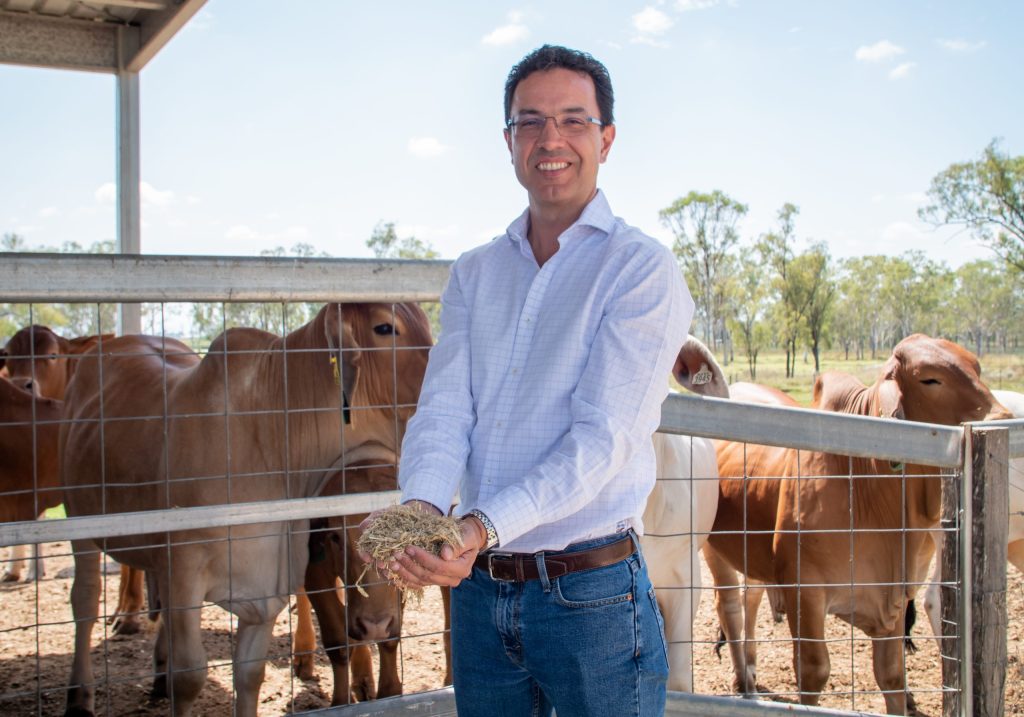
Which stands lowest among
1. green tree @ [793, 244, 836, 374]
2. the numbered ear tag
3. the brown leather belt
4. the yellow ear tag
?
the brown leather belt

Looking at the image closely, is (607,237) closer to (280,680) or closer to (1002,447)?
(1002,447)

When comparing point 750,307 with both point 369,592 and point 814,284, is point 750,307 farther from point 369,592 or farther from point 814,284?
point 369,592

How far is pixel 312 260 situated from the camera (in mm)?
2744

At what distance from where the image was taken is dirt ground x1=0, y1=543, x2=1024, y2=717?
493 centimetres

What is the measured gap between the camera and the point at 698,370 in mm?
4172

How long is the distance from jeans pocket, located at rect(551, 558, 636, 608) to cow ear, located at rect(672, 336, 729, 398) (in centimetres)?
229

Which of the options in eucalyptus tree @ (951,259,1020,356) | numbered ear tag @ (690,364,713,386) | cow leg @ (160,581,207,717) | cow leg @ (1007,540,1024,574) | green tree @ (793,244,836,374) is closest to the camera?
cow leg @ (160,581,207,717)

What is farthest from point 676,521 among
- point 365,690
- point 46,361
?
point 46,361

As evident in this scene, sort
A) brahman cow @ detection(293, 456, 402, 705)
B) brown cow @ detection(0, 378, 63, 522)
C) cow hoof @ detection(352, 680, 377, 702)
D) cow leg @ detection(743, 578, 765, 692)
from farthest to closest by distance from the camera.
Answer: brown cow @ detection(0, 378, 63, 522) → cow leg @ detection(743, 578, 765, 692) → cow hoof @ detection(352, 680, 377, 702) → brahman cow @ detection(293, 456, 402, 705)

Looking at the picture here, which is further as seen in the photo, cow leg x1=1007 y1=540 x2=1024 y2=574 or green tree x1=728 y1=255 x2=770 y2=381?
green tree x1=728 y1=255 x2=770 y2=381

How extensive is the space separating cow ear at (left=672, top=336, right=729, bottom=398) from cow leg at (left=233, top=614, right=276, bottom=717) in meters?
2.14

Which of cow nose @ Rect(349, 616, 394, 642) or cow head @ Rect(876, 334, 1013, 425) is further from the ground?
cow head @ Rect(876, 334, 1013, 425)

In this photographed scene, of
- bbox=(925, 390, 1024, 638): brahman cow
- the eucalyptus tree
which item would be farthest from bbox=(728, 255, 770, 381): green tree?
bbox=(925, 390, 1024, 638): brahman cow

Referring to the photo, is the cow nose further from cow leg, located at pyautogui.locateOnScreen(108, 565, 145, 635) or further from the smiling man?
cow leg, located at pyautogui.locateOnScreen(108, 565, 145, 635)
